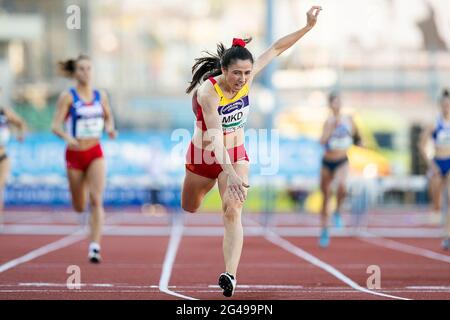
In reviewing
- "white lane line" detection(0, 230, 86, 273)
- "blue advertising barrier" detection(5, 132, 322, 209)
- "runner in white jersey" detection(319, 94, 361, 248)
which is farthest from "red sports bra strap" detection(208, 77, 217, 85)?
"blue advertising barrier" detection(5, 132, 322, 209)

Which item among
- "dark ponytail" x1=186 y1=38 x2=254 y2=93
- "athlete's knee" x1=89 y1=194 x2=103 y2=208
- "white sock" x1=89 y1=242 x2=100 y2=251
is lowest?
"white sock" x1=89 y1=242 x2=100 y2=251

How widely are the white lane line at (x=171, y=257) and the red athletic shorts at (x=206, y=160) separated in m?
1.02

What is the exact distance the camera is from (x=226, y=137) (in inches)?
333

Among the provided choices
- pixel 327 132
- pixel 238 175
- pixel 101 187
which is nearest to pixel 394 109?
pixel 327 132

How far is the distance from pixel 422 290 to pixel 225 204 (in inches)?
79.1

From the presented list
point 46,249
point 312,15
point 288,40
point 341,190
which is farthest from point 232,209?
point 341,190

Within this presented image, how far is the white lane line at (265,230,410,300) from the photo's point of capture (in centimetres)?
916

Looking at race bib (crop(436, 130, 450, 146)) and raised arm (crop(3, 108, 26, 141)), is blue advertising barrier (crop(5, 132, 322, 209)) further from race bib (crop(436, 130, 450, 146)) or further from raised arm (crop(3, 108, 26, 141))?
race bib (crop(436, 130, 450, 146))

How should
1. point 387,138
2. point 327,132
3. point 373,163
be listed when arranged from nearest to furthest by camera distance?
1. point 327,132
2. point 373,163
3. point 387,138

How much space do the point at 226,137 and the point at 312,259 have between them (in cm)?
464

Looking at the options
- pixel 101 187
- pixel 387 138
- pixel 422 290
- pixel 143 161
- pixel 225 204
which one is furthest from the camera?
pixel 387 138

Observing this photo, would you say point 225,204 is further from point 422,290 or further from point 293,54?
point 293,54

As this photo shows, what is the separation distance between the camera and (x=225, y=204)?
26.9ft

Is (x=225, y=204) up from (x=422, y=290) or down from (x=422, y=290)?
up
